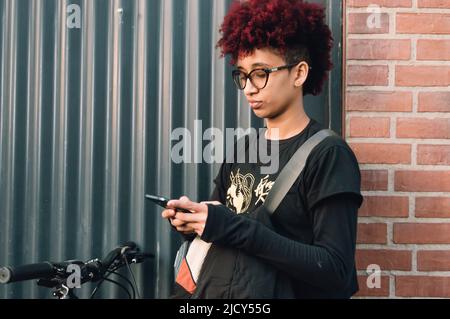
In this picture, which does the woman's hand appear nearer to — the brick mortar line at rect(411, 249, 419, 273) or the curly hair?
the curly hair

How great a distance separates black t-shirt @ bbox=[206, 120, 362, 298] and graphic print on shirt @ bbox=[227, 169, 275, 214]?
11 millimetres

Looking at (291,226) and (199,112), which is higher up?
(199,112)

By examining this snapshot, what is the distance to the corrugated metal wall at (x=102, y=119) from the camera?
2904 mm

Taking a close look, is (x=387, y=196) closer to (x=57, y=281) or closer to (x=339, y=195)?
(x=339, y=195)

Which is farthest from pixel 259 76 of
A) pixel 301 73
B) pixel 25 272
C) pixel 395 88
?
pixel 25 272

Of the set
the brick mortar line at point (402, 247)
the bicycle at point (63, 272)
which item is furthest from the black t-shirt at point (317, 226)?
the bicycle at point (63, 272)

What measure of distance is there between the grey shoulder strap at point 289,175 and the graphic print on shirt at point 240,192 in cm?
16

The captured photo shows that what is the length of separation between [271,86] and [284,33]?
0.69 ft

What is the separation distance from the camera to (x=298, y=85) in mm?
2203

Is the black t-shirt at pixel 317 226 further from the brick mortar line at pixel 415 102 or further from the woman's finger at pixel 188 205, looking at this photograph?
the brick mortar line at pixel 415 102

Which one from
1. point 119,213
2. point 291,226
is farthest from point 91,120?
point 291,226
